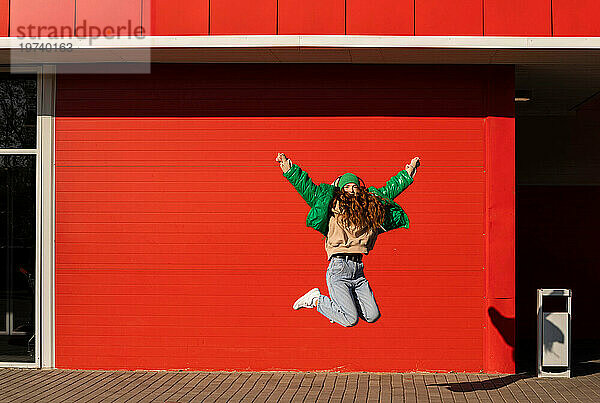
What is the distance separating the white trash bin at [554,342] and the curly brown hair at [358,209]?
12.1ft

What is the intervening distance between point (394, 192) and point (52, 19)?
4.54 m

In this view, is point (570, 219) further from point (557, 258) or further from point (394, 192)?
point (394, 192)

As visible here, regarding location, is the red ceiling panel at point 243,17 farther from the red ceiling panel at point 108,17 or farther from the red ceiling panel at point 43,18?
the red ceiling panel at point 43,18

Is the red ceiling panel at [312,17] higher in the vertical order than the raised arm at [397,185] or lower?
higher

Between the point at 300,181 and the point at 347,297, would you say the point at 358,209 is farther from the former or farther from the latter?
the point at 347,297

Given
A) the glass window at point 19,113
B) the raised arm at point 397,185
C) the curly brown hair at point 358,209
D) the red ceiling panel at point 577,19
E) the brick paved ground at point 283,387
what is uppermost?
the red ceiling panel at point 577,19

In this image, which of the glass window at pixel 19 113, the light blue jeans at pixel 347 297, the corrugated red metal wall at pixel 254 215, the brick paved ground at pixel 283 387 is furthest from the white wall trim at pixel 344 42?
the brick paved ground at pixel 283 387

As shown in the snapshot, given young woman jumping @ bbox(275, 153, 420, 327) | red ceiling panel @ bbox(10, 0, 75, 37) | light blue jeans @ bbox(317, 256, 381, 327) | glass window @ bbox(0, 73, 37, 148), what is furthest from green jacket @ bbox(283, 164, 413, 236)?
glass window @ bbox(0, 73, 37, 148)

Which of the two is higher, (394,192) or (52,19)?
(52,19)

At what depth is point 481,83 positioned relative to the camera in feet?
40.1

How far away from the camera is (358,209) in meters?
9.41

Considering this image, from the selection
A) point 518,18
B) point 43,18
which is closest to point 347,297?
point 518,18

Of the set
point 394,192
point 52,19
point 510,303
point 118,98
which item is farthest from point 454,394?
point 52,19

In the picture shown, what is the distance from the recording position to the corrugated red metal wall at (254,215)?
12.2m
